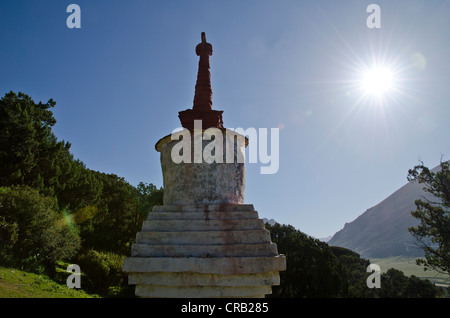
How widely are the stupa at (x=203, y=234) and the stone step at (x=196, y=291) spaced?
0.02m

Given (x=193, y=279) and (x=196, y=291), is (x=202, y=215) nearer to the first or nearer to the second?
(x=193, y=279)

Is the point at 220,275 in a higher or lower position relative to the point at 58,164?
lower

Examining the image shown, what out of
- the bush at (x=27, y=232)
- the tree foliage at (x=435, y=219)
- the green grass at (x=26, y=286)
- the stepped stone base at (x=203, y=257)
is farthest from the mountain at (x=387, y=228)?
the stepped stone base at (x=203, y=257)

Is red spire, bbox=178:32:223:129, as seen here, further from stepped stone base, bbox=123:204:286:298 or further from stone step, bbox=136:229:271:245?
stone step, bbox=136:229:271:245

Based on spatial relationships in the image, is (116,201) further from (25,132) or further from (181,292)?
(181,292)

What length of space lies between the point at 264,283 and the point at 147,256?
87.3 inches

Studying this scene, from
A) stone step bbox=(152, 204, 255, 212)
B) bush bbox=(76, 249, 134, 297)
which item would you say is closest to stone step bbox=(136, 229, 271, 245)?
stone step bbox=(152, 204, 255, 212)

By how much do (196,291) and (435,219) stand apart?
18.5 meters

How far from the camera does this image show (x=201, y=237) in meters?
5.20

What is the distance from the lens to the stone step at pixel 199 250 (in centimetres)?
498

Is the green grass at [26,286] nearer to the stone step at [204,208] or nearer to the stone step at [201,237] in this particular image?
the stone step at [201,237]

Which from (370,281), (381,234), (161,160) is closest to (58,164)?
(161,160)

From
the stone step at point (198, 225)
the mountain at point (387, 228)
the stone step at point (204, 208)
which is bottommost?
the mountain at point (387, 228)
